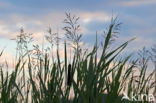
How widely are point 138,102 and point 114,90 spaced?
0.78m

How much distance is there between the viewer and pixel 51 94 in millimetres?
2773

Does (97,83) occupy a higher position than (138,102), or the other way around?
(97,83)

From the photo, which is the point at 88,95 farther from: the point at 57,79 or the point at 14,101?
the point at 14,101

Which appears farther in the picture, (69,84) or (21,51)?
(21,51)

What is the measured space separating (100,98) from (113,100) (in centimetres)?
10

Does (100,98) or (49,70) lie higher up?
(49,70)

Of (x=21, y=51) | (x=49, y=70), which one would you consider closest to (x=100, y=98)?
(x=49, y=70)

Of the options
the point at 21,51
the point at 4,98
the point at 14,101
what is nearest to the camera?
the point at 4,98

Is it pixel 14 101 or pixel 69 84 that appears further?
pixel 14 101

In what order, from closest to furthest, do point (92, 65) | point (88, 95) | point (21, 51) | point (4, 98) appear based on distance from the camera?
point (88, 95), point (92, 65), point (4, 98), point (21, 51)

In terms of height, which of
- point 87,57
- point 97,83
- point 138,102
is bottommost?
point 138,102

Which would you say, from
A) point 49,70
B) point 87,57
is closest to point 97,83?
point 87,57

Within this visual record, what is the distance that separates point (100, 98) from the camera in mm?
2643

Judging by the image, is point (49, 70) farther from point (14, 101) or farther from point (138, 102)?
point (138, 102)
